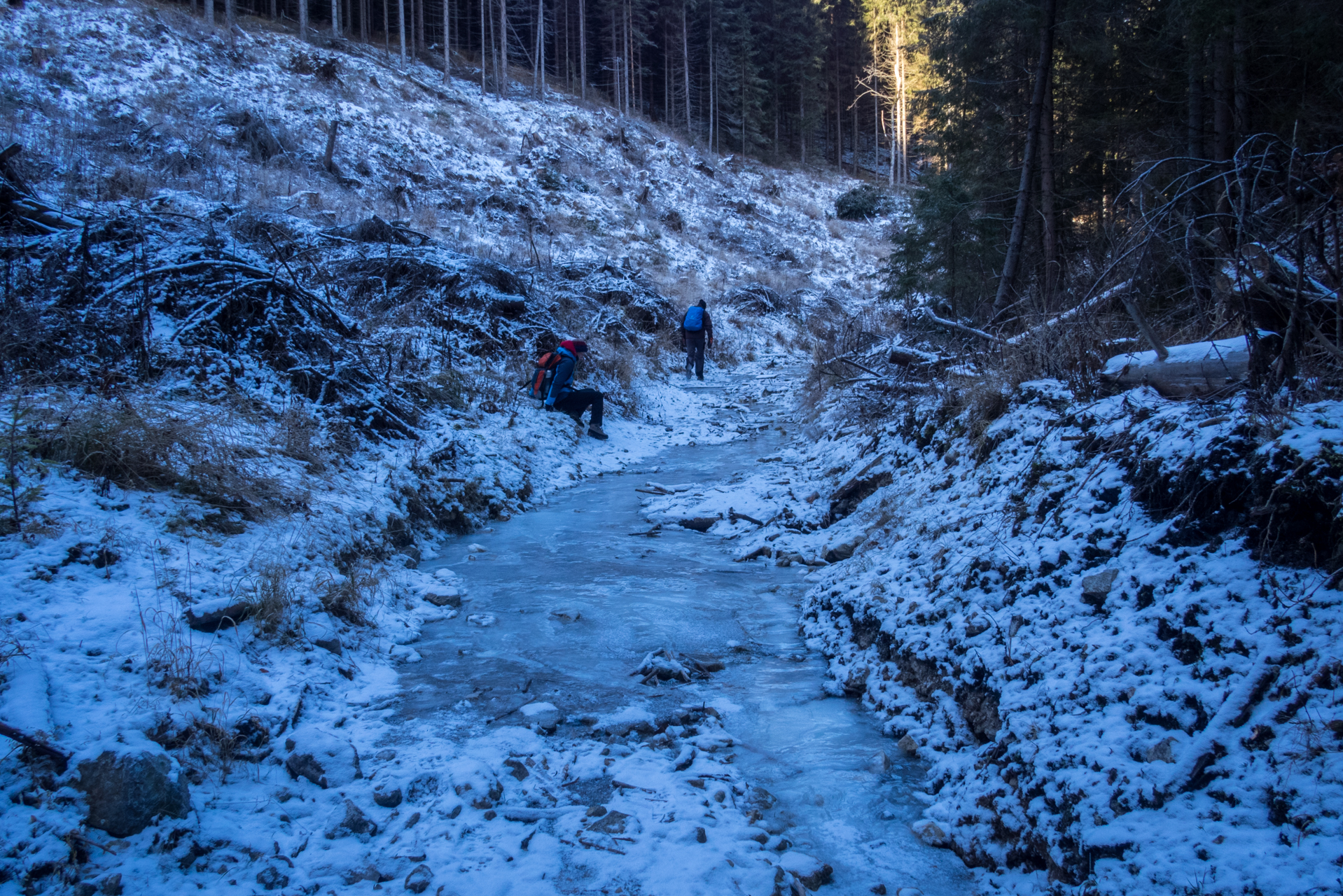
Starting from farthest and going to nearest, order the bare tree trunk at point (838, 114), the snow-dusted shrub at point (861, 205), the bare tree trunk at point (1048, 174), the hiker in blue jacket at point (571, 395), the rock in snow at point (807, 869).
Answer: the bare tree trunk at point (838, 114)
the snow-dusted shrub at point (861, 205)
the bare tree trunk at point (1048, 174)
the hiker in blue jacket at point (571, 395)
the rock in snow at point (807, 869)

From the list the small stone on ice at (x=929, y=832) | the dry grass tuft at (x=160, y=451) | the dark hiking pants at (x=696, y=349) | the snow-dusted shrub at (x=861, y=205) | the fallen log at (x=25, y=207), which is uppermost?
the snow-dusted shrub at (x=861, y=205)

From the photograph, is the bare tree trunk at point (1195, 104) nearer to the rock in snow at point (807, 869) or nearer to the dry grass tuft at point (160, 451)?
the rock in snow at point (807, 869)

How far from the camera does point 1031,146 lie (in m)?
9.53

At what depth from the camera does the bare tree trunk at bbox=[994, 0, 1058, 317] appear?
9289 millimetres

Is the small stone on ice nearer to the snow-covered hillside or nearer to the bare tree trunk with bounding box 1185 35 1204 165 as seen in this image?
the snow-covered hillside

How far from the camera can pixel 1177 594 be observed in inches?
100

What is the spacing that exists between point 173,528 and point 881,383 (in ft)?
21.8

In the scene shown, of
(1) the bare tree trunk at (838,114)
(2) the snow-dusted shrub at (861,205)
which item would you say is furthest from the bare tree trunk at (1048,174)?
(1) the bare tree trunk at (838,114)

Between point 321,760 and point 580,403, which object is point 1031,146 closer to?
point 580,403

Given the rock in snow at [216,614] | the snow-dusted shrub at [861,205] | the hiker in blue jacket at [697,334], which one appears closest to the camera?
the rock in snow at [216,614]

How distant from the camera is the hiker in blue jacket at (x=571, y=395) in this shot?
9727mm

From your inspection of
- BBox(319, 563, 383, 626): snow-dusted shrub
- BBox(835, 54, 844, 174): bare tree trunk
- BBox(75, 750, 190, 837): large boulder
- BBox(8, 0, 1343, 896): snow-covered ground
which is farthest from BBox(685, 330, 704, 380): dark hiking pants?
BBox(835, 54, 844, 174): bare tree trunk

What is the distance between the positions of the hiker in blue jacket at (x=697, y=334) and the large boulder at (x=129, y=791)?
13.5 meters

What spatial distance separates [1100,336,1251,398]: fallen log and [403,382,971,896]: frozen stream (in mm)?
2401
